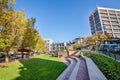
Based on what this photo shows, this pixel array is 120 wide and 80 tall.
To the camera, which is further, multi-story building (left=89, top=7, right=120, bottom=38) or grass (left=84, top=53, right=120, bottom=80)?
multi-story building (left=89, top=7, right=120, bottom=38)

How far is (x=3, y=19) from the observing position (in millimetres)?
21453

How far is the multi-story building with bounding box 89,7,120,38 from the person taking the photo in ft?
321

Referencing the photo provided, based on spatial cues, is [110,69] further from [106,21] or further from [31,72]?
[106,21]

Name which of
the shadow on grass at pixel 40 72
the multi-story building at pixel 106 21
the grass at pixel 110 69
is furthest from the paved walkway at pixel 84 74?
the multi-story building at pixel 106 21

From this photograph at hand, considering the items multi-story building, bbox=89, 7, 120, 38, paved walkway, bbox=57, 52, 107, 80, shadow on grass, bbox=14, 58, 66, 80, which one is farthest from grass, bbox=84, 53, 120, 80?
multi-story building, bbox=89, 7, 120, 38

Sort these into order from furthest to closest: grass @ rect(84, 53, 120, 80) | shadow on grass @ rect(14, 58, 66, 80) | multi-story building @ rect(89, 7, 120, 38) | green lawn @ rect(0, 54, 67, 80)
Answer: multi-story building @ rect(89, 7, 120, 38) < green lawn @ rect(0, 54, 67, 80) < shadow on grass @ rect(14, 58, 66, 80) < grass @ rect(84, 53, 120, 80)

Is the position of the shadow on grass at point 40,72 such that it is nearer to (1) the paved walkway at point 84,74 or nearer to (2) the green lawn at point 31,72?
(2) the green lawn at point 31,72

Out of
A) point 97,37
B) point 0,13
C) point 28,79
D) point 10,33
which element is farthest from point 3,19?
point 97,37

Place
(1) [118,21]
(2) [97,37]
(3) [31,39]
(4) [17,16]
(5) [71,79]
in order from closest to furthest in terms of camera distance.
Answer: (5) [71,79]
(4) [17,16]
(3) [31,39]
(2) [97,37]
(1) [118,21]

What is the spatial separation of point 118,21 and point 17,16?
3646 inches

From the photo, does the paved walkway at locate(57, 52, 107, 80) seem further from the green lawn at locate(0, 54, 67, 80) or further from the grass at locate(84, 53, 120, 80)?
the green lawn at locate(0, 54, 67, 80)

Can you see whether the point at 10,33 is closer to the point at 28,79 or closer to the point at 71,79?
the point at 28,79

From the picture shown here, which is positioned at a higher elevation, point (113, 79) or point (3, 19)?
point (3, 19)

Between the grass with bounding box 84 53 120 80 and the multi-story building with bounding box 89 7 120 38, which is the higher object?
the multi-story building with bounding box 89 7 120 38
